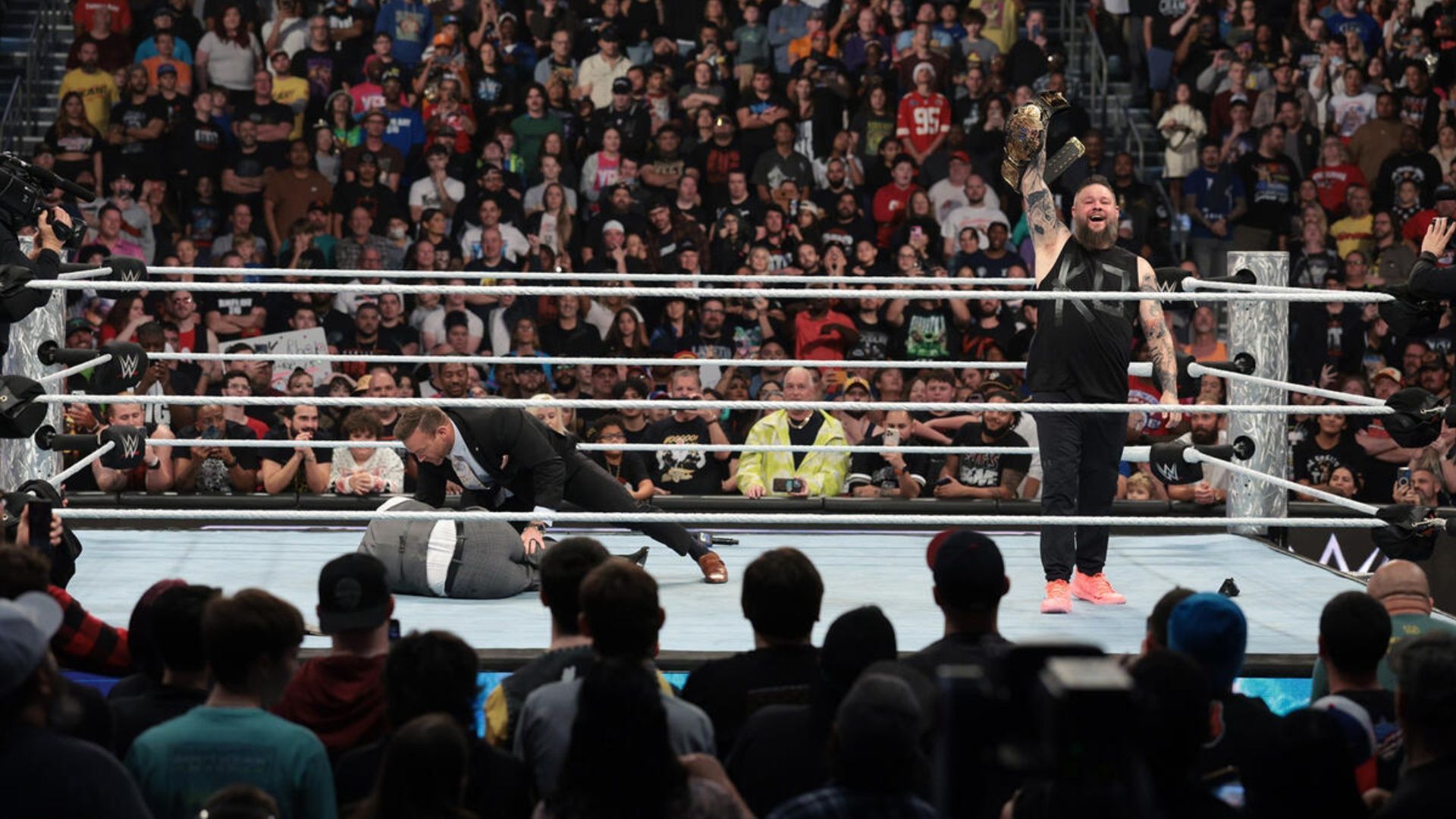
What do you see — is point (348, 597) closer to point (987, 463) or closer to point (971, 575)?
point (971, 575)

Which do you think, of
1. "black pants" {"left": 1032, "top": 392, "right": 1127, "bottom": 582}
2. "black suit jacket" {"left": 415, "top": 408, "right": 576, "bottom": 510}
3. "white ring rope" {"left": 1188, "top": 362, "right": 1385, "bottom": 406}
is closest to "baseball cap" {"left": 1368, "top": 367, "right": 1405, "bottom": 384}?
"white ring rope" {"left": 1188, "top": 362, "right": 1385, "bottom": 406}

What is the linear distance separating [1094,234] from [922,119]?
17.3ft

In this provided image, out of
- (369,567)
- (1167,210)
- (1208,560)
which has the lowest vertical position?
(1208,560)

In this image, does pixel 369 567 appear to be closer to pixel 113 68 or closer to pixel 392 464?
pixel 392 464

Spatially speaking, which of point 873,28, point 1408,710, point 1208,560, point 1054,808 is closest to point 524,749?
point 1054,808

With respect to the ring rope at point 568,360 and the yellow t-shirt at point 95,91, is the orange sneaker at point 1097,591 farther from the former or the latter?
the yellow t-shirt at point 95,91

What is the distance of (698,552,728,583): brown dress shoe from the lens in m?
5.63

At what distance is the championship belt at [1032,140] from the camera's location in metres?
5.13

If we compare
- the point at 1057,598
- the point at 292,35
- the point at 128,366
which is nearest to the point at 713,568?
the point at 1057,598

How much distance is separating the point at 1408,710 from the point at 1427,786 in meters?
0.15

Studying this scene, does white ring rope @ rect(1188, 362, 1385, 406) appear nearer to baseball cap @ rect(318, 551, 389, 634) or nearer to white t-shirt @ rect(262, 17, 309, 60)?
baseball cap @ rect(318, 551, 389, 634)

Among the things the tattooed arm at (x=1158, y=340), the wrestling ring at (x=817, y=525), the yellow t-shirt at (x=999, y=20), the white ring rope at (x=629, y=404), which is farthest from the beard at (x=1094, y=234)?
the yellow t-shirt at (x=999, y=20)

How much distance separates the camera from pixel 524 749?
3.13 meters

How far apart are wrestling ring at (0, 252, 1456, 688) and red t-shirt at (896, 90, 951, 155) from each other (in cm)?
392
